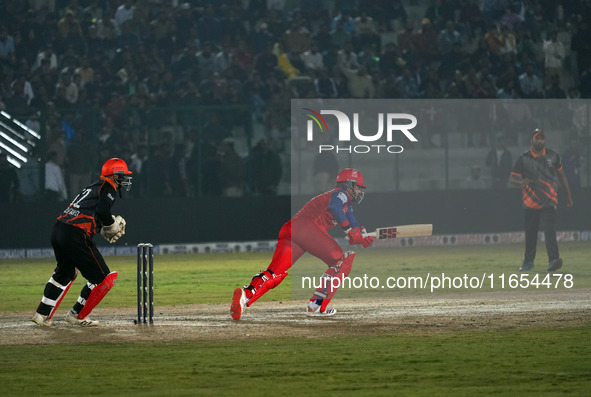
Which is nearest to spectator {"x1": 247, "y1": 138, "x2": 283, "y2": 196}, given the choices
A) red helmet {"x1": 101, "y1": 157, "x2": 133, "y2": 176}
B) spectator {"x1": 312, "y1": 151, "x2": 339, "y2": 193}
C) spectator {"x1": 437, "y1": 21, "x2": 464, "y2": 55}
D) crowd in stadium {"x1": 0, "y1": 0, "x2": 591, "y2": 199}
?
crowd in stadium {"x1": 0, "y1": 0, "x2": 591, "y2": 199}

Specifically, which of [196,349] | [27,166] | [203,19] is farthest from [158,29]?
[196,349]

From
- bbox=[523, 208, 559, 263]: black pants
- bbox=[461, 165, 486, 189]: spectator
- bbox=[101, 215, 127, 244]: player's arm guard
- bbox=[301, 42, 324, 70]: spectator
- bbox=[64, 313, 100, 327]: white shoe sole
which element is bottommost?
bbox=[64, 313, 100, 327]: white shoe sole

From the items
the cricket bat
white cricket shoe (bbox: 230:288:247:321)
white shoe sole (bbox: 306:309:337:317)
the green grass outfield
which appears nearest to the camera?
the green grass outfield

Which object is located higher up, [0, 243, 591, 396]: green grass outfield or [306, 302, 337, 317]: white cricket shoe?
[0, 243, 591, 396]: green grass outfield

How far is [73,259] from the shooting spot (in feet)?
43.4

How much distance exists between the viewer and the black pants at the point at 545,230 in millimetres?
19859

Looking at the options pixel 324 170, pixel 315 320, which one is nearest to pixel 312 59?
pixel 324 170

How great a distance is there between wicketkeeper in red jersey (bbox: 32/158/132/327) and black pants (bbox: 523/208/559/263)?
9.24 meters

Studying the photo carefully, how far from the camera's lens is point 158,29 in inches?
1133

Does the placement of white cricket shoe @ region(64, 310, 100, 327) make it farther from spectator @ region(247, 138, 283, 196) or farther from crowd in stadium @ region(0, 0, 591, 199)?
spectator @ region(247, 138, 283, 196)

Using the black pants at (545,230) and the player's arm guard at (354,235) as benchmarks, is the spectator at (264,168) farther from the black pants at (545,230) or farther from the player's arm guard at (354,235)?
the player's arm guard at (354,235)

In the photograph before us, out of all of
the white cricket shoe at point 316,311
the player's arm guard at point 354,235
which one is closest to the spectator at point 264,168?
the white cricket shoe at point 316,311

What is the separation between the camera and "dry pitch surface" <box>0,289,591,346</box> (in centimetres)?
1294

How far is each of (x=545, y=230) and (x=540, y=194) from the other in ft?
2.28
